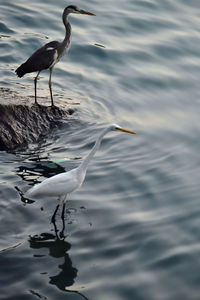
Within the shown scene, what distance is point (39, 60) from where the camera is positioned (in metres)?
10.9

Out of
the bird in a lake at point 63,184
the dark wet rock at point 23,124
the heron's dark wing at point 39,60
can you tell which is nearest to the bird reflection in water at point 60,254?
the bird in a lake at point 63,184

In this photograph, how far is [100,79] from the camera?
13.3 m

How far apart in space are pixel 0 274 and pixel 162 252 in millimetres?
2211

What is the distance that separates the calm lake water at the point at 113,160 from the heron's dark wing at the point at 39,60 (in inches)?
21.3

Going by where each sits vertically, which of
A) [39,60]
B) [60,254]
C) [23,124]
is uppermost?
[39,60]

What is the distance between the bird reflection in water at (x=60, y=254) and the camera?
286 inches

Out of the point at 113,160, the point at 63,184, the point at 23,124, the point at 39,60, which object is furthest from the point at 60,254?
the point at 39,60

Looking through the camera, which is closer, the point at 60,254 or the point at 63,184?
the point at 60,254

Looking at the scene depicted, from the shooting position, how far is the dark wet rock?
32.8 ft

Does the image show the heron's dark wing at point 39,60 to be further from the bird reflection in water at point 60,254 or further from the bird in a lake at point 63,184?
the bird reflection in water at point 60,254

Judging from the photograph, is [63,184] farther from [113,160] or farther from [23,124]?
[23,124]

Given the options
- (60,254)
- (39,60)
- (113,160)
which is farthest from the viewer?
(39,60)

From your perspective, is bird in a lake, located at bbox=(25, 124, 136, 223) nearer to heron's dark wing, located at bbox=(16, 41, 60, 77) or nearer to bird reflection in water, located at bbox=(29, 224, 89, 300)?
bird reflection in water, located at bbox=(29, 224, 89, 300)

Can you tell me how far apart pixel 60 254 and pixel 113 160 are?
9.05ft
